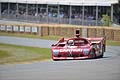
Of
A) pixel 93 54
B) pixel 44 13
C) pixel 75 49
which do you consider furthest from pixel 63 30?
pixel 75 49

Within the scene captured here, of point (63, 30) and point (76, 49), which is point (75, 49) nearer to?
point (76, 49)

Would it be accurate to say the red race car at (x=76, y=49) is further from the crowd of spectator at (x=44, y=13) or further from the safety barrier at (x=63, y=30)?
the crowd of spectator at (x=44, y=13)

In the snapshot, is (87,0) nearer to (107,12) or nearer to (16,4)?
(107,12)

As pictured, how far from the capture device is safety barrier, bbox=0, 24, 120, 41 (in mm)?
39263

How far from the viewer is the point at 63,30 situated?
4369cm

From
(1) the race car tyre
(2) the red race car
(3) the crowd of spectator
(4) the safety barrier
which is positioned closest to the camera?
(2) the red race car

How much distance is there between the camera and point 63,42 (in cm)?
2362

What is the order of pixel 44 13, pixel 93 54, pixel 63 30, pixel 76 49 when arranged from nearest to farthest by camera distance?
pixel 76 49 → pixel 93 54 → pixel 63 30 → pixel 44 13

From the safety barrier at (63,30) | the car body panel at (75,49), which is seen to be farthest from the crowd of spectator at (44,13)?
the car body panel at (75,49)

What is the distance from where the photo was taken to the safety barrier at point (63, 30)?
39.3 metres

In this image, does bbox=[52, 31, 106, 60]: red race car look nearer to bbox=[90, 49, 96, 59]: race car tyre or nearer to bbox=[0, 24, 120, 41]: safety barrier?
bbox=[90, 49, 96, 59]: race car tyre

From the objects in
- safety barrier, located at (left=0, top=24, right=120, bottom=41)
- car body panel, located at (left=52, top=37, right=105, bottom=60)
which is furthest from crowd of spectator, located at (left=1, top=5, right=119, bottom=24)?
car body panel, located at (left=52, top=37, right=105, bottom=60)

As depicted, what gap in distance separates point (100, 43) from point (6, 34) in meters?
25.1

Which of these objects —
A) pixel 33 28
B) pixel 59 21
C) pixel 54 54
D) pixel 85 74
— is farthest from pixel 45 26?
pixel 85 74
